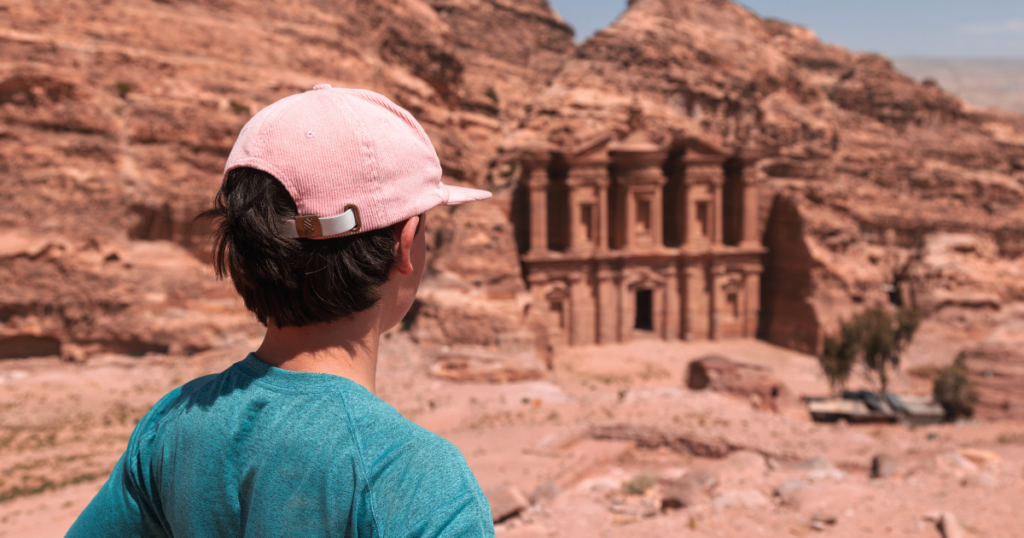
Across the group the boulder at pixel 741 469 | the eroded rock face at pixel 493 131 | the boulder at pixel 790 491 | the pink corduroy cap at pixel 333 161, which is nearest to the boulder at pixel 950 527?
the boulder at pixel 790 491

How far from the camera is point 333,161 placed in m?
1.65

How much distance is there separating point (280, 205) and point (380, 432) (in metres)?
0.66

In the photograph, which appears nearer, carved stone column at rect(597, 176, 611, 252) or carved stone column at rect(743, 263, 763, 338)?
carved stone column at rect(597, 176, 611, 252)

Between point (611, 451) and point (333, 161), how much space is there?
15937 mm

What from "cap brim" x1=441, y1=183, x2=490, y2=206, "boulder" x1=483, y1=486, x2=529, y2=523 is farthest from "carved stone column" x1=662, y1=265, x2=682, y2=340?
"cap brim" x1=441, y1=183, x2=490, y2=206

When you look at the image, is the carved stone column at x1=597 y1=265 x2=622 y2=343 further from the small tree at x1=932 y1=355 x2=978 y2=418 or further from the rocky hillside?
the small tree at x1=932 y1=355 x2=978 y2=418

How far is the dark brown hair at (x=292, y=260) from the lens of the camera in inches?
66.9

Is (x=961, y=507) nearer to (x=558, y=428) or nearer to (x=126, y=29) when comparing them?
(x=558, y=428)

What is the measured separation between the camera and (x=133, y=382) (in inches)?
774

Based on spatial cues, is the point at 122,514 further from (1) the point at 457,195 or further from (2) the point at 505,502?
(2) the point at 505,502

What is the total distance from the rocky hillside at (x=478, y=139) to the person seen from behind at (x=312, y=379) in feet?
37.9

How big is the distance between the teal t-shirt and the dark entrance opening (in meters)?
34.9

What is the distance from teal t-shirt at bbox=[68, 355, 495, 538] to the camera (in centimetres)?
151

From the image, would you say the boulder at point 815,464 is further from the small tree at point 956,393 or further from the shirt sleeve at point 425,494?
the shirt sleeve at point 425,494
